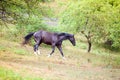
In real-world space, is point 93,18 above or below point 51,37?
below

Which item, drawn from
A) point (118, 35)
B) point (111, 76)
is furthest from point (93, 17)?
point (111, 76)

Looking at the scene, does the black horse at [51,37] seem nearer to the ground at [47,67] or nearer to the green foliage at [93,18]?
the ground at [47,67]

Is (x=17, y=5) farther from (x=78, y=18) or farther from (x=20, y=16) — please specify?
(x=78, y=18)

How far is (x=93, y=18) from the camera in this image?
2895cm

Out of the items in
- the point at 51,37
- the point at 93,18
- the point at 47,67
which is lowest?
the point at 93,18

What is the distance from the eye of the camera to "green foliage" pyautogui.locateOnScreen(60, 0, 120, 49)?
2877 centimetres

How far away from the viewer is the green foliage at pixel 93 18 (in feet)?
94.4

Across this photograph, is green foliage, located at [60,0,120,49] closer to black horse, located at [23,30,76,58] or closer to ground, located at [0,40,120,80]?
ground, located at [0,40,120,80]

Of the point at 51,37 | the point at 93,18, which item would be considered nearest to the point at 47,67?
the point at 51,37

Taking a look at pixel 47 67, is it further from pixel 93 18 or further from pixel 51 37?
pixel 93 18

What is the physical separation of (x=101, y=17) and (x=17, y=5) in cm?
1341

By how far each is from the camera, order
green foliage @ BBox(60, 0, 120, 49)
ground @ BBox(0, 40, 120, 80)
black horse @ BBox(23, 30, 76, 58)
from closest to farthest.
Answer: ground @ BBox(0, 40, 120, 80), black horse @ BBox(23, 30, 76, 58), green foliage @ BBox(60, 0, 120, 49)

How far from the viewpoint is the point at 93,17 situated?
2886cm

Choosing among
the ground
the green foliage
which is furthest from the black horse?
the green foliage
